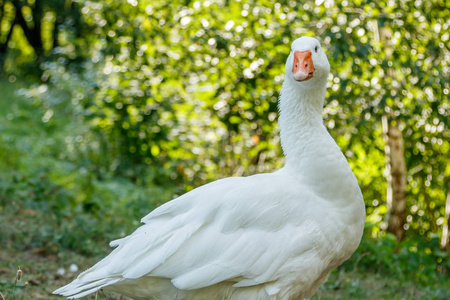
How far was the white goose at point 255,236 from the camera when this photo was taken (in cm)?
312

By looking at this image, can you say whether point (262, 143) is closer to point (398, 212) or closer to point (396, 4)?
point (398, 212)

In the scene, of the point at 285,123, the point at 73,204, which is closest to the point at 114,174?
the point at 73,204

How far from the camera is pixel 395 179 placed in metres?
7.17

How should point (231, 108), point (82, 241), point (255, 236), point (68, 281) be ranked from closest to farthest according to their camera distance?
point (255, 236) → point (68, 281) → point (82, 241) → point (231, 108)

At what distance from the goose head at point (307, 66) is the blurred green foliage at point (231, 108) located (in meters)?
1.71

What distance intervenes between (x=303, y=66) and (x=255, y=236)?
0.97 m

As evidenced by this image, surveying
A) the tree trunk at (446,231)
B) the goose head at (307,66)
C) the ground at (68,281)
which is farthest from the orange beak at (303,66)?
the tree trunk at (446,231)

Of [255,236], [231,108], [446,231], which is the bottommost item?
[446,231]

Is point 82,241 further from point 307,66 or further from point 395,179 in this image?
point 395,179

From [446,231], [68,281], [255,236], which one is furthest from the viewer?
[446,231]

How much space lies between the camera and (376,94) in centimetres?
600

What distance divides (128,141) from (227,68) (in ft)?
6.81

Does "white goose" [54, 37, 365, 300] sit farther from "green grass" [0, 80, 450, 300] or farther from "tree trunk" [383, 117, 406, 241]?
"tree trunk" [383, 117, 406, 241]

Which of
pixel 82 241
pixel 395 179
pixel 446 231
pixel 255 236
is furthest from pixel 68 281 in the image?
pixel 446 231
